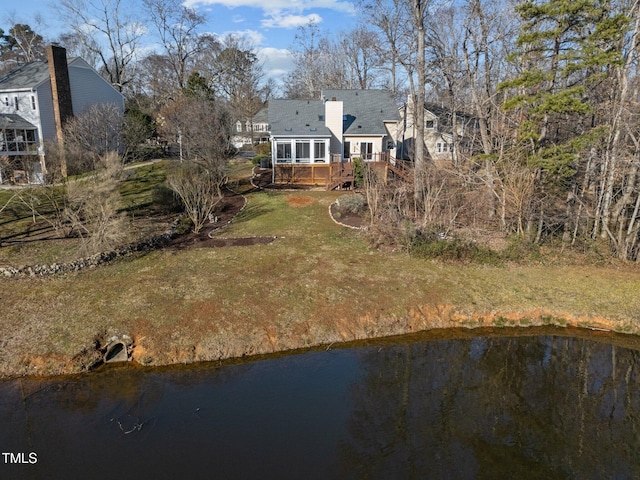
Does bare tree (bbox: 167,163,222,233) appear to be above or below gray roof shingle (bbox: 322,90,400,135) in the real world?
below

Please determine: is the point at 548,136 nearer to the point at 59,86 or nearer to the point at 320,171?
the point at 320,171

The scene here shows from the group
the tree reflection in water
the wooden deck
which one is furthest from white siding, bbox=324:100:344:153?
the tree reflection in water

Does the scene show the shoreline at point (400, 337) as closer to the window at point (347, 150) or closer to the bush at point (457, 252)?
the bush at point (457, 252)

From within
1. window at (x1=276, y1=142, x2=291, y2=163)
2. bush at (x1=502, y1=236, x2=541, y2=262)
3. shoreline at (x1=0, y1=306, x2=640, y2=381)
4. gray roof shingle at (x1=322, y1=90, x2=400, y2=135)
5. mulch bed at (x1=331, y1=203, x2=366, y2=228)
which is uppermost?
gray roof shingle at (x1=322, y1=90, x2=400, y2=135)

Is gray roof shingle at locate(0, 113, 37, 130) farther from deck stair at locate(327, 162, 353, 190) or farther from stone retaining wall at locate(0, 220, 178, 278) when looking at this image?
deck stair at locate(327, 162, 353, 190)

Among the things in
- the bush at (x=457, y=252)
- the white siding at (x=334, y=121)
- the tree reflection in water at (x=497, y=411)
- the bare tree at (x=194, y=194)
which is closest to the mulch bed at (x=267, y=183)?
the white siding at (x=334, y=121)
